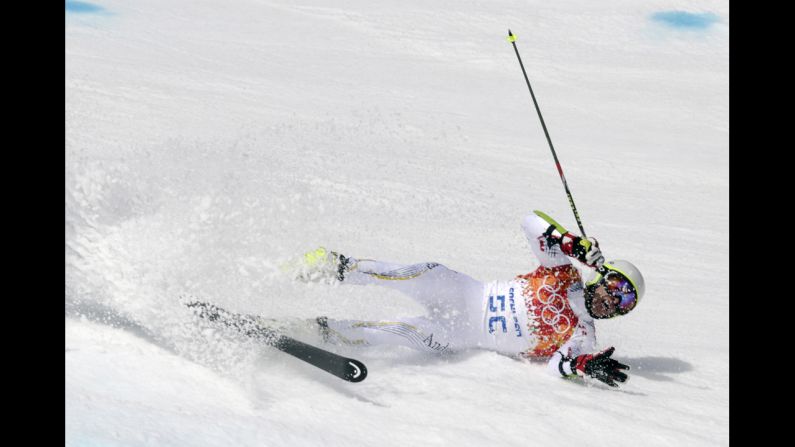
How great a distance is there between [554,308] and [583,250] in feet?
1.34

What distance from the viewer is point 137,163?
19.6 feet

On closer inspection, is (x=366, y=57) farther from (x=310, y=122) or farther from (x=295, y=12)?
(x=310, y=122)

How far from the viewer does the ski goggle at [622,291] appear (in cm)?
491

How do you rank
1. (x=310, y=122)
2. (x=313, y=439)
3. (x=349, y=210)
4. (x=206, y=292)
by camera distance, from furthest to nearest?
(x=310, y=122) < (x=349, y=210) < (x=206, y=292) < (x=313, y=439)

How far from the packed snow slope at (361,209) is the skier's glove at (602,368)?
0.43 ft

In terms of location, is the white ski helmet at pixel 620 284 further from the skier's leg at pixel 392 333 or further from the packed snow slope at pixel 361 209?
the skier's leg at pixel 392 333

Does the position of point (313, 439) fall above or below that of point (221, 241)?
below

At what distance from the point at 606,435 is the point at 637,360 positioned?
155 cm

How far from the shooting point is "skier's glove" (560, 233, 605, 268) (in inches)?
193

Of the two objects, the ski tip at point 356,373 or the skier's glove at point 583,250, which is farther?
the skier's glove at point 583,250

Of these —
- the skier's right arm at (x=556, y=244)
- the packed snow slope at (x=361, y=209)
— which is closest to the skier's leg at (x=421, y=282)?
the packed snow slope at (x=361, y=209)

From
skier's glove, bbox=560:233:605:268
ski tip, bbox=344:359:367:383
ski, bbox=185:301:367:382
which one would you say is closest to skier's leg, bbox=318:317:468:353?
ski, bbox=185:301:367:382

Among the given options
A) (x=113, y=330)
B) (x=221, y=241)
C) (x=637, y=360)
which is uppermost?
(x=221, y=241)

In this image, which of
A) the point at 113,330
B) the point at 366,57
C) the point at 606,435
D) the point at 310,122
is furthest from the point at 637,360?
the point at 366,57
